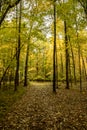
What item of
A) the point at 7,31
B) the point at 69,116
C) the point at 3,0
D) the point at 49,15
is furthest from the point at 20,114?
the point at 49,15

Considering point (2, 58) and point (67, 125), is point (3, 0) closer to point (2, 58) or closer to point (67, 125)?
point (67, 125)

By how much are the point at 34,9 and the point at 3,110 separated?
35.1 feet

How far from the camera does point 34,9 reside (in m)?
18.4

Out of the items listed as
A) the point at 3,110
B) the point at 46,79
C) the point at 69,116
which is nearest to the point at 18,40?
the point at 3,110

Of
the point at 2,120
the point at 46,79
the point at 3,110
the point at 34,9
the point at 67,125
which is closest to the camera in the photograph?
the point at 67,125

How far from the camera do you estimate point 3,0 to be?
26.2 ft

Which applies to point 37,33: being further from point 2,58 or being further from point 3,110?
point 3,110

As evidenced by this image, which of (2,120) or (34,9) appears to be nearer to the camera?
(2,120)

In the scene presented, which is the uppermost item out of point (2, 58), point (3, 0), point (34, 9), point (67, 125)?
point (34, 9)

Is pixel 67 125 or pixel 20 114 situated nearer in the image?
pixel 67 125

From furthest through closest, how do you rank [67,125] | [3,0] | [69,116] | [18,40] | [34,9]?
[18,40] → [34,9] → [69,116] → [67,125] → [3,0]

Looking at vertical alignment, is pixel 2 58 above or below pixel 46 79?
above

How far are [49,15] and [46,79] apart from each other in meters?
30.8

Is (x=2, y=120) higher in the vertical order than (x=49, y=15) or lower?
lower
